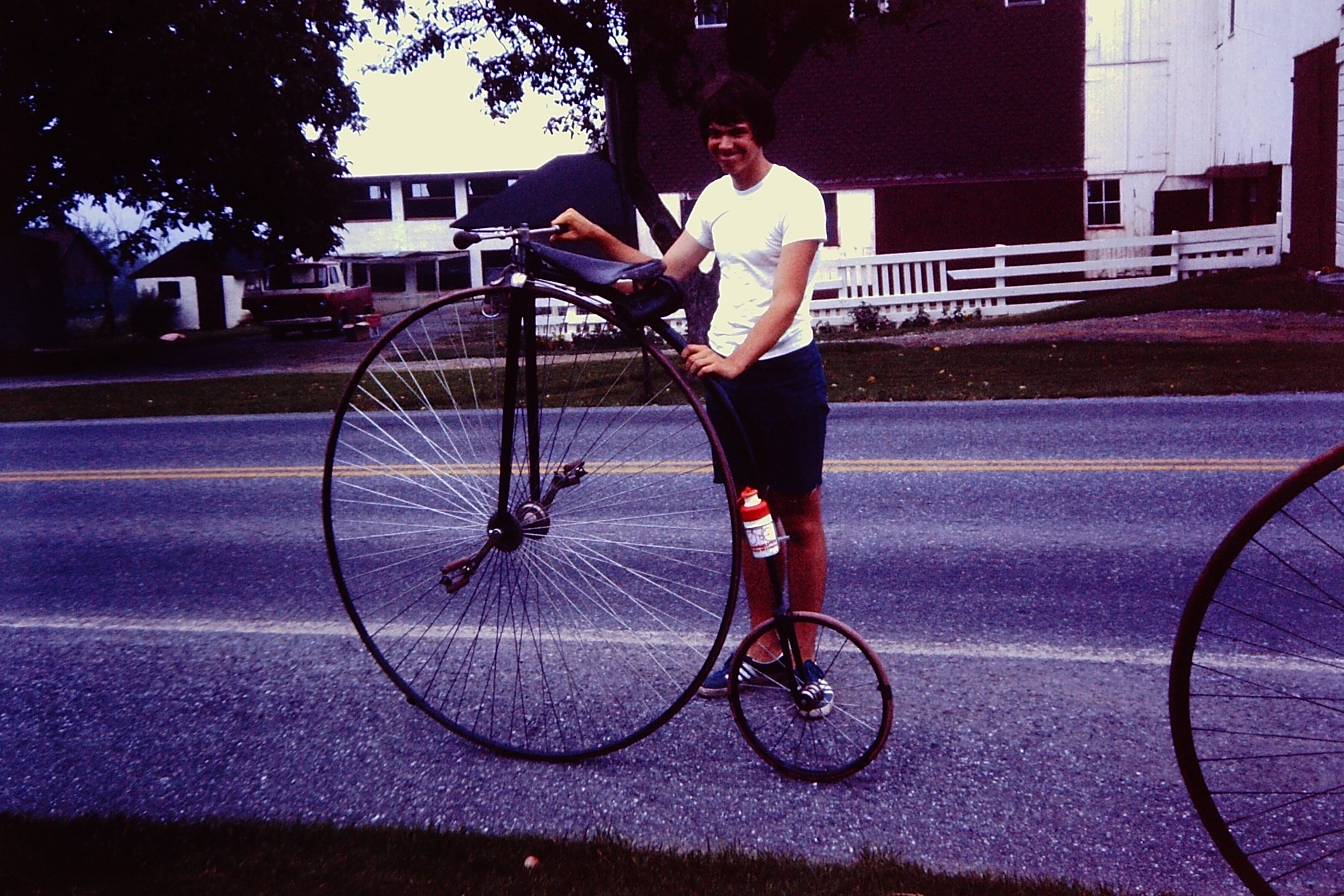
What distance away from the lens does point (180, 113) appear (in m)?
23.0

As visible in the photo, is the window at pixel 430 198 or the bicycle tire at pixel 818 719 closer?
the bicycle tire at pixel 818 719

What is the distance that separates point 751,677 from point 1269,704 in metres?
1.66

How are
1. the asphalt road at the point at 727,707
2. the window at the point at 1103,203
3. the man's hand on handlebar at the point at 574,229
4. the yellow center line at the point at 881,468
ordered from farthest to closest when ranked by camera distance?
the window at the point at 1103,203 < the yellow center line at the point at 881,468 < the man's hand on handlebar at the point at 574,229 < the asphalt road at the point at 727,707

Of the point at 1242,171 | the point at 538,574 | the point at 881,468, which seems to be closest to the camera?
the point at 538,574

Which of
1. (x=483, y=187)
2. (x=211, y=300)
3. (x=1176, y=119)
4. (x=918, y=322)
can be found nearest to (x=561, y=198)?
(x=918, y=322)

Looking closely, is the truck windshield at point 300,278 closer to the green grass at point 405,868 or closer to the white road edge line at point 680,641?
the white road edge line at point 680,641

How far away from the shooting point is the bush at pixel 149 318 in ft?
138

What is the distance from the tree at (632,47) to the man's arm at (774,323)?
987 cm

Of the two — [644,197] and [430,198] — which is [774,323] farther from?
[430,198]

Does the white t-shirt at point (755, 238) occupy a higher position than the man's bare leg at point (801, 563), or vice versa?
the white t-shirt at point (755, 238)

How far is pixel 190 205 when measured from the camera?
25234mm

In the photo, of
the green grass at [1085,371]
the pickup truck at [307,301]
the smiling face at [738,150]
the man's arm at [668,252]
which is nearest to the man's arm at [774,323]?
the smiling face at [738,150]

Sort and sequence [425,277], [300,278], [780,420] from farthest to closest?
[425,277]
[300,278]
[780,420]

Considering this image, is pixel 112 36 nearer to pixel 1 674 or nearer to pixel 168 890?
pixel 1 674
